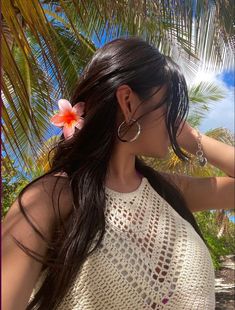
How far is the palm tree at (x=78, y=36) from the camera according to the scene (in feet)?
4.73

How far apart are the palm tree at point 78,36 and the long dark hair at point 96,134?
0.45 metres

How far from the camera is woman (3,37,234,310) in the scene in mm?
800

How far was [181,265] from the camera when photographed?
90 centimetres

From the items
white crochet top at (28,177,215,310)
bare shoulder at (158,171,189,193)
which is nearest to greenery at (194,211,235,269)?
bare shoulder at (158,171,189,193)

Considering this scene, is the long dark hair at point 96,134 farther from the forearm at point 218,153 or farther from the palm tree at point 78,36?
the palm tree at point 78,36

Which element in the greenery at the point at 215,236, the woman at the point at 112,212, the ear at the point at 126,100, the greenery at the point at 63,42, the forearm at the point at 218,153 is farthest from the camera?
the greenery at the point at 215,236

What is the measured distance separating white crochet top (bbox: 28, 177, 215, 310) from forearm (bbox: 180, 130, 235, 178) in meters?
0.22

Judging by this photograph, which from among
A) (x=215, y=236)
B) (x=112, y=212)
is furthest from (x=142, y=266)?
(x=215, y=236)

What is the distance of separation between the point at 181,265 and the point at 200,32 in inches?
101

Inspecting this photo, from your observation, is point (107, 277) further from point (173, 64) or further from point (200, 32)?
point (200, 32)

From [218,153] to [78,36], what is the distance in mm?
815

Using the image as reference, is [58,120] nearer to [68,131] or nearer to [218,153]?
[68,131]

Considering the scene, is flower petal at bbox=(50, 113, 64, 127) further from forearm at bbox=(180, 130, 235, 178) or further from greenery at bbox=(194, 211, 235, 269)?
greenery at bbox=(194, 211, 235, 269)

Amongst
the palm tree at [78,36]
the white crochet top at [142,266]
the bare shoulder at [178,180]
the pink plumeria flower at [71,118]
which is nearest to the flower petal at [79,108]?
the pink plumeria flower at [71,118]
